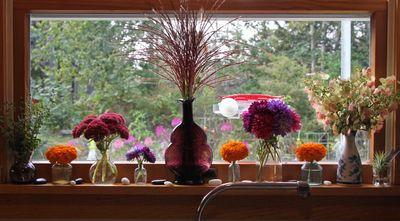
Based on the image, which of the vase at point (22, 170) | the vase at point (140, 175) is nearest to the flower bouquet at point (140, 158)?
the vase at point (140, 175)

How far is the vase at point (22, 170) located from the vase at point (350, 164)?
3.77ft

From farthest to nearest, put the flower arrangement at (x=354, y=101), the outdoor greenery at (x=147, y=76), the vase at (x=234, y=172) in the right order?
the outdoor greenery at (x=147, y=76) < the vase at (x=234, y=172) < the flower arrangement at (x=354, y=101)

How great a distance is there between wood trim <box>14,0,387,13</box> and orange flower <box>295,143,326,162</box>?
51 cm

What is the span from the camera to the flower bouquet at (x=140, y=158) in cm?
193

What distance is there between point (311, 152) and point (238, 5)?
616 mm

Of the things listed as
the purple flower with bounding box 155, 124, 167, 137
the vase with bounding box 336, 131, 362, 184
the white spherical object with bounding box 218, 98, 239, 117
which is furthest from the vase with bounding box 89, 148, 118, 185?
the vase with bounding box 336, 131, 362, 184

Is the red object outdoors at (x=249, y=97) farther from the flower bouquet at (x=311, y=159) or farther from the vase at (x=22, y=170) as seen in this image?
the vase at (x=22, y=170)

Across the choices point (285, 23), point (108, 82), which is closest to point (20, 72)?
point (108, 82)

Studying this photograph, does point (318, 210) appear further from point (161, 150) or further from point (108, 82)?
point (108, 82)

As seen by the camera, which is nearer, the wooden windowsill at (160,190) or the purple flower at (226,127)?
the wooden windowsill at (160,190)

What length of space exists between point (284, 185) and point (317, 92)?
0.48 metres

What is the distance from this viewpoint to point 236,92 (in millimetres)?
2084

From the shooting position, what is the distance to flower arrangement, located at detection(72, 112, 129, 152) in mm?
1876

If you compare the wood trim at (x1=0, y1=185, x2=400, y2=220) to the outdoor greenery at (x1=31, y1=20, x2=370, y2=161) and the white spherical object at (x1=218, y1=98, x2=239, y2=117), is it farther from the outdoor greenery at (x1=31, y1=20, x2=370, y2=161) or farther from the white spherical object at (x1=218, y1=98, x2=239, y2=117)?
the white spherical object at (x1=218, y1=98, x2=239, y2=117)
